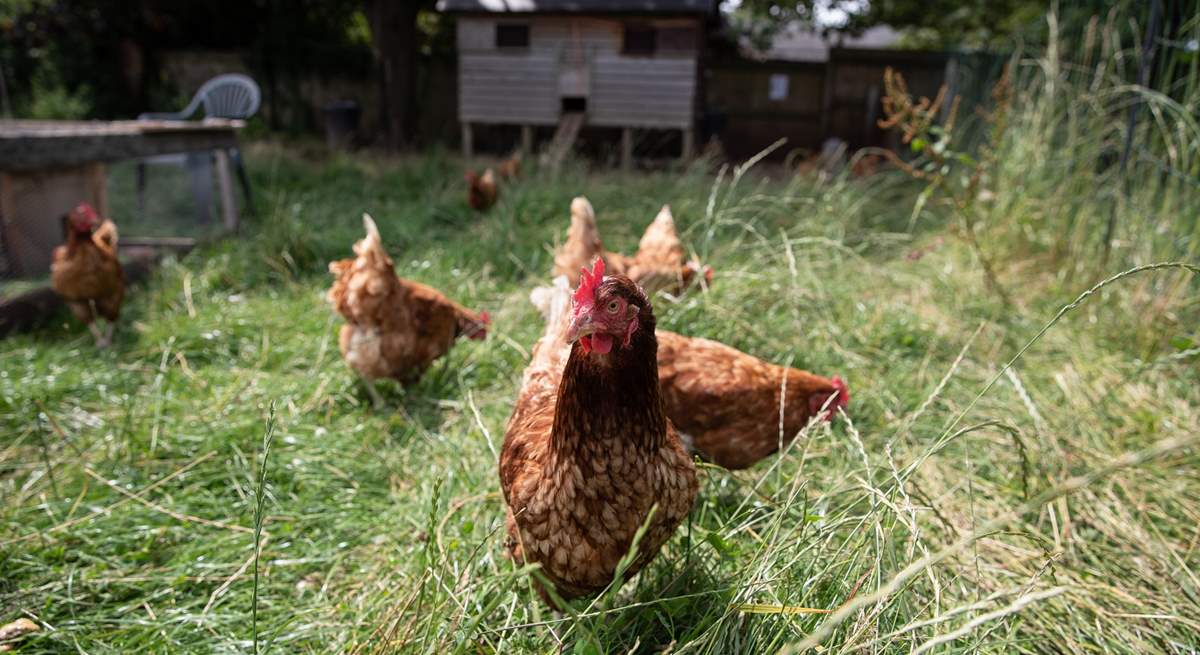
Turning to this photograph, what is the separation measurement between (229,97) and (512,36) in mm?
4413

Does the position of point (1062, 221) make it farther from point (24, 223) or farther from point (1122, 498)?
point (24, 223)

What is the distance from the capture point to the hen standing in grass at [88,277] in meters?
3.67

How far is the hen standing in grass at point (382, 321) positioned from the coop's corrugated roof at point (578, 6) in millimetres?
8189

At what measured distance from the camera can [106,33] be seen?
1289cm

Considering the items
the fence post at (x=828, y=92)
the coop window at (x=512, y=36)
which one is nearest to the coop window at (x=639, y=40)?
the coop window at (x=512, y=36)

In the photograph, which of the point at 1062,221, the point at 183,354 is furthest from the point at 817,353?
the point at 183,354

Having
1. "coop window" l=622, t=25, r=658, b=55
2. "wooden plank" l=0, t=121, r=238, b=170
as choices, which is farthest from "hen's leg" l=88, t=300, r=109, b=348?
"coop window" l=622, t=25, r=658, b=55

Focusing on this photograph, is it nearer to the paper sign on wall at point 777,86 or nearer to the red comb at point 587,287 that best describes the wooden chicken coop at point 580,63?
the paper sign on wall at point 777,86

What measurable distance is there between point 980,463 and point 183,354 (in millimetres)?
3681

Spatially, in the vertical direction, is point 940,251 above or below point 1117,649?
above

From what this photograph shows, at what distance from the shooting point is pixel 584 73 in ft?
35.4

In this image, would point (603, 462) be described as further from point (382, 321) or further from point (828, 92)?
point (828, 92)

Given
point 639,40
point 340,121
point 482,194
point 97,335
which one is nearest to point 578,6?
point 639,40

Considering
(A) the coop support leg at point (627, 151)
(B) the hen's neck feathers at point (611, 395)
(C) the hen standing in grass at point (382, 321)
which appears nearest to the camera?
(B) the hen's neck feathers at point (611, 395)
